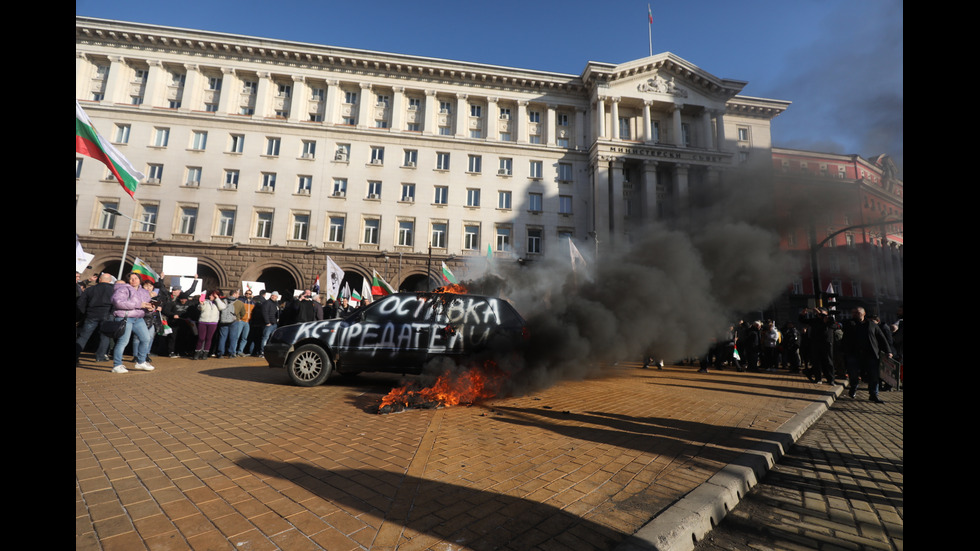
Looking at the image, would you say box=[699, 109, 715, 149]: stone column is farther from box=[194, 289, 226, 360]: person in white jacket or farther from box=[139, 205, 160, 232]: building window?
box=[139, 205, 160, 232]: building window

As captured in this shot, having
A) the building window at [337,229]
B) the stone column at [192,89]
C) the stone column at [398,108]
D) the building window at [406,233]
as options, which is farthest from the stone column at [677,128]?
the stone column at [192,89]

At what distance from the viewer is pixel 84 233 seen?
2464cm

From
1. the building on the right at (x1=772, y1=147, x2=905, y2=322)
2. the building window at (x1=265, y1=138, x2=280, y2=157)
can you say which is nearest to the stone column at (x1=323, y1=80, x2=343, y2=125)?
the building window at (x1=265, y1=138, x2=280, y2=157)

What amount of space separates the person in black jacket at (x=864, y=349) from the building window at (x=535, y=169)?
24.9 m

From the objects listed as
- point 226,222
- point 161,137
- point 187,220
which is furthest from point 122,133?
point 226,222

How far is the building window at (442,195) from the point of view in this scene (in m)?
29.0

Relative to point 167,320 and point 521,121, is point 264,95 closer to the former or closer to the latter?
point 521,121

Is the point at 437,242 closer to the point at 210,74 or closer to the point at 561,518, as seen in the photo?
the point at 210,74

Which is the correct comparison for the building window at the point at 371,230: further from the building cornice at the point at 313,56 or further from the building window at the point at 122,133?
the building window at the point at 122,133

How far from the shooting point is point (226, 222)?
26.5 meters

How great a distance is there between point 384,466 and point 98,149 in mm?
9517
